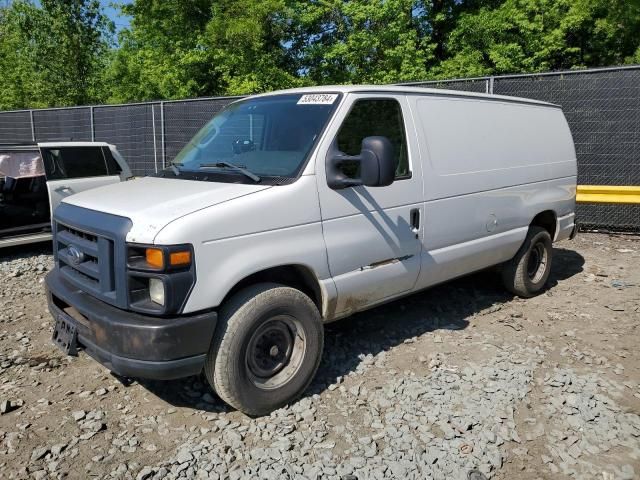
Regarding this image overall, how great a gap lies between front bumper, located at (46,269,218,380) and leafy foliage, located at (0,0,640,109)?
49.1 feet

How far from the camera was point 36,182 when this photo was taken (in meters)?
7.51

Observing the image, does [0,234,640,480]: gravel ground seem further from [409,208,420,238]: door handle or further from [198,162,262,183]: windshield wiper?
[198,162,262,183]: windshield wiper

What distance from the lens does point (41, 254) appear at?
7816mm

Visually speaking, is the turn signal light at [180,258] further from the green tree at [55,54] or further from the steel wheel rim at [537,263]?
the green tree at [55,54]

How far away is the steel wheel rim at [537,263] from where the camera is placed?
6098mm

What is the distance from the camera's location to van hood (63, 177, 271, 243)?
10.2 ft

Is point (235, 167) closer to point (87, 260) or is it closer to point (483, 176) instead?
point (87, 260)

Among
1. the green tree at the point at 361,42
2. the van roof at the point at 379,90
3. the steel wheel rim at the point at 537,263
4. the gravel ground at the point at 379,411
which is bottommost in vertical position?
the gravel ground at the point at 379,411

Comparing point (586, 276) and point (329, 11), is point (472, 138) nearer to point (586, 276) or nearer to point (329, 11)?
point (586, 276)

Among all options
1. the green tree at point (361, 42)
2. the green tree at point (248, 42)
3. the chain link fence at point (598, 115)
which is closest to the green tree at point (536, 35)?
the green tree at point (361, 42)

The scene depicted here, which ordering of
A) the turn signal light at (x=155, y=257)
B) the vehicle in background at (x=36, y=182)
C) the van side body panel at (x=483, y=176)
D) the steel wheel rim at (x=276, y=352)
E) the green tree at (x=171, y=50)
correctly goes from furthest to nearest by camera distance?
1. the green tree at (x=171, y=50)
2. the vehicle in background at (x=36, y=182)
3. the van side body panel at (x=483, y=176)
4. the steel wheel rim at (x=276, y=352)
5. the turn signal light at (x=155, y=257)

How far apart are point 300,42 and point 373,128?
55.4 ft

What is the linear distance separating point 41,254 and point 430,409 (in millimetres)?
6344

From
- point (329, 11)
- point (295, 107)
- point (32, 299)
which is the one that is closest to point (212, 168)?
point (295, 107)
